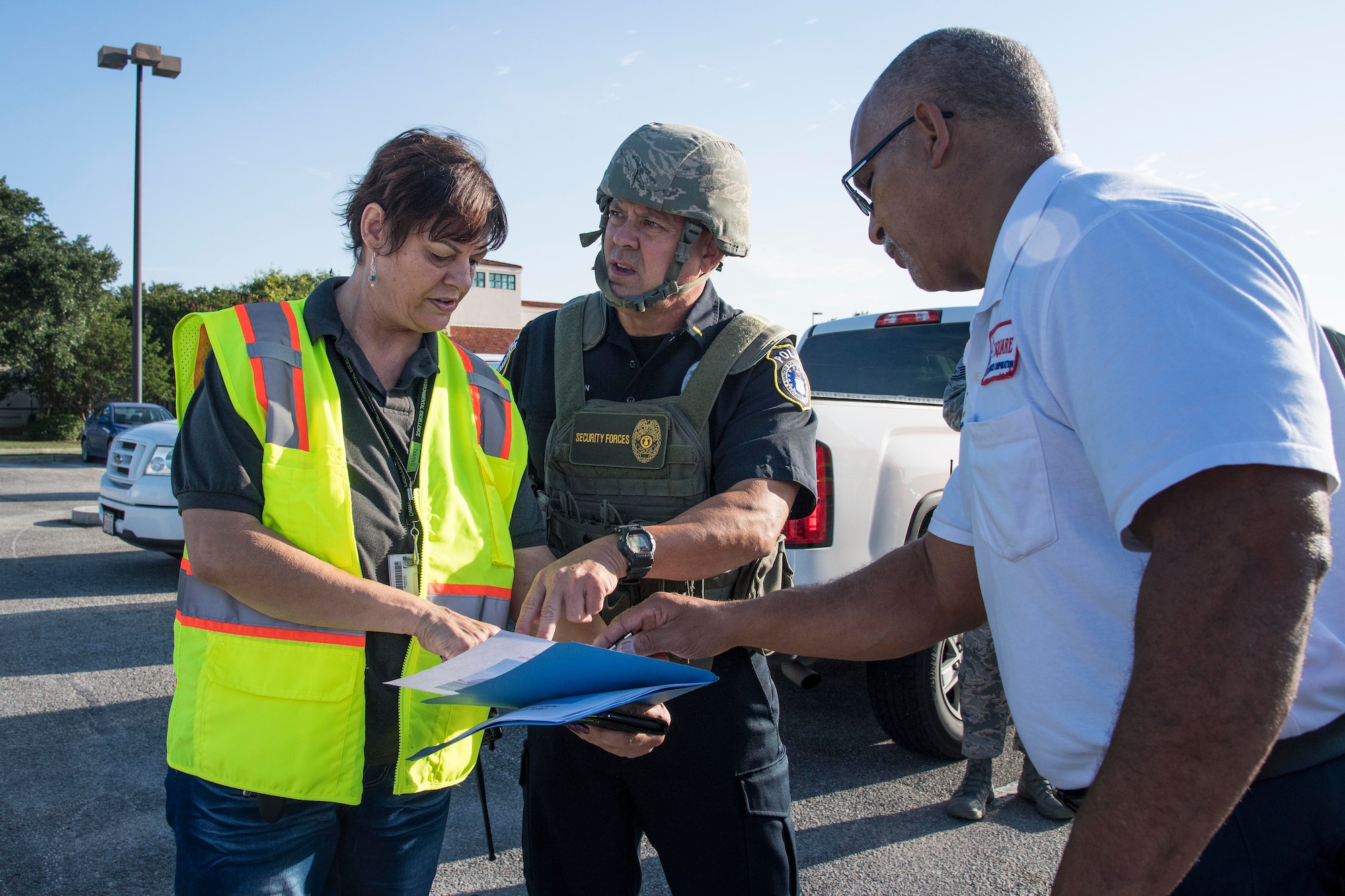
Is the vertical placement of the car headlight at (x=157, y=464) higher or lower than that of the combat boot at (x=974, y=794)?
higher

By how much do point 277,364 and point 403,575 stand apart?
0.50 metres

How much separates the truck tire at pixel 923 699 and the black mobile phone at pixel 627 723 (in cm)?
270

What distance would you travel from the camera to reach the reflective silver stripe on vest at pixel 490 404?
7.09 ft

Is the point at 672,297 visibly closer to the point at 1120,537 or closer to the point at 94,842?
the point at 1120,537

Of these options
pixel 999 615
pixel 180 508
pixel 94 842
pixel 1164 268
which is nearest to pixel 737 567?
pixel 999 615

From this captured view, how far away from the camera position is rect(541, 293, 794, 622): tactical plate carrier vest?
223 centimetres

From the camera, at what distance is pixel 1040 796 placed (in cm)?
394

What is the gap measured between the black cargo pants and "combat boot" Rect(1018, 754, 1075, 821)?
7.19ft

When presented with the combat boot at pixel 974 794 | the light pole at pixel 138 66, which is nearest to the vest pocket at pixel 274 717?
the combat boot at pixel 974 794

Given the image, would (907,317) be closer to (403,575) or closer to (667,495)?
(667,495)

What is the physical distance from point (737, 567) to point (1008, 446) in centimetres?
109

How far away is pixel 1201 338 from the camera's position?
36.3 inches

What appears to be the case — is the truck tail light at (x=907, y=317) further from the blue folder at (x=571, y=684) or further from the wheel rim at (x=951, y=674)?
the blue folder at (x=571, y=684)

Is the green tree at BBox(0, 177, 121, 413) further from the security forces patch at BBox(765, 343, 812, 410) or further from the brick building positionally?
the security forces patch at BBox(765, 343, 812, 410)
